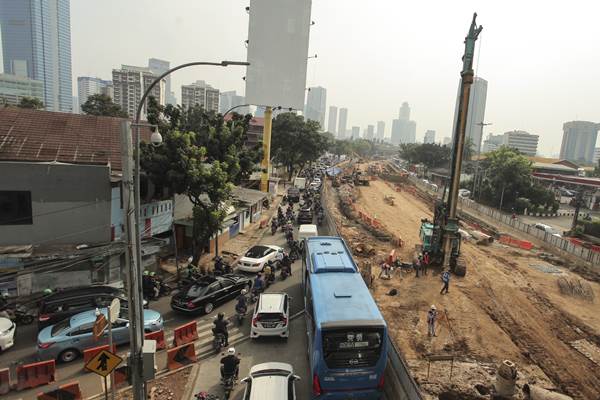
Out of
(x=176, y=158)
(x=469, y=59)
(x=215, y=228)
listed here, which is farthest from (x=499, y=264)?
(x=176, y=158)

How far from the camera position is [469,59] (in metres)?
22.7

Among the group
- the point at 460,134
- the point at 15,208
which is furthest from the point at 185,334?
the point at 460,134

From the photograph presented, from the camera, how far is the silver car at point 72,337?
38.4 ft

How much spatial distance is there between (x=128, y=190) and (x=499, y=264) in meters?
27.9

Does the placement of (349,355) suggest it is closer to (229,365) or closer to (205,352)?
(229,365)

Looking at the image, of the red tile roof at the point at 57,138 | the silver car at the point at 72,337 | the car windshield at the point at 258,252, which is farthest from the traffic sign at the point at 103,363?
the car windshield at the point at 258,252

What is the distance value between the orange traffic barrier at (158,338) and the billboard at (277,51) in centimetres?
3357

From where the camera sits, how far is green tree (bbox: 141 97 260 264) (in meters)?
17.8

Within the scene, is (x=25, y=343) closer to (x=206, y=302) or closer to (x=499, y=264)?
(x=206, y=302)

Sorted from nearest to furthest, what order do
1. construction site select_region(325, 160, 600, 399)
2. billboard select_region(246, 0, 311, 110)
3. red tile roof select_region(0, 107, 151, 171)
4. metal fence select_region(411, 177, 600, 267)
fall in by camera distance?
construction site select_region(325, 160, 600, 399)
red tile roof select_region(0, 107, 151, 171)
metal fence select_region(411, 177, 600, 267)
billboard select_region(246, 0, 311, 110)

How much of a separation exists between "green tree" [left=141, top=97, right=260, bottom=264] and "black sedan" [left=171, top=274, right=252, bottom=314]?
10.9 feet

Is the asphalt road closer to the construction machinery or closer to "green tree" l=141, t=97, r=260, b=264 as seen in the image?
"green tree" l=141, t=97, r=260, b=264

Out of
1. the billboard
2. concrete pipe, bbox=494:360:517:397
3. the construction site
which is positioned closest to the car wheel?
the construction site

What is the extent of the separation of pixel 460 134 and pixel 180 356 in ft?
65.3
